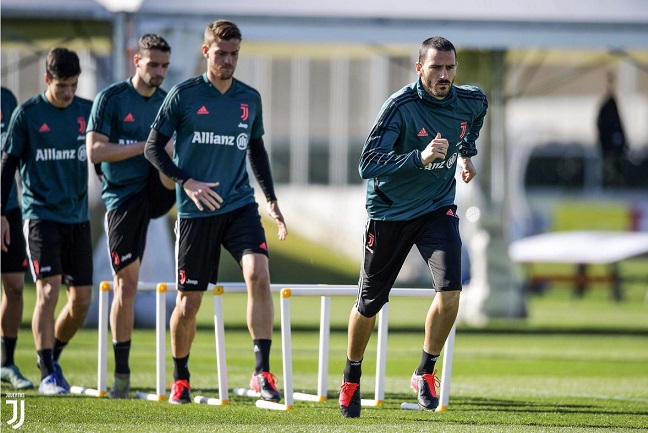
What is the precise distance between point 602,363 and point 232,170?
236 inches

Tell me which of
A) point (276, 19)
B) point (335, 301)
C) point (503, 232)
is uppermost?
point (276, 19)

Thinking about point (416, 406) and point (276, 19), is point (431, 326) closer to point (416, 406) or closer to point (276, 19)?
point (416, 406)

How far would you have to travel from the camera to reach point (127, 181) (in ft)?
30.4

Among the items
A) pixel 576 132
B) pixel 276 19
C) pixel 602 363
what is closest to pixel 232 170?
pixel 602 363

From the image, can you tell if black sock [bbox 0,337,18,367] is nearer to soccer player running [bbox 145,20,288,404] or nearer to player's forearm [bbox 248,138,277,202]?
soccer player running [bbox 145,20,288,404]

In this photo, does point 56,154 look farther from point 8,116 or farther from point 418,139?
point 418,139

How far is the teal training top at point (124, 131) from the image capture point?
919 cm

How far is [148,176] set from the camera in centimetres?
934

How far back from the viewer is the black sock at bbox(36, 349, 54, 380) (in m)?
9.41

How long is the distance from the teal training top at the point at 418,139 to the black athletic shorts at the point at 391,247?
0.06 m

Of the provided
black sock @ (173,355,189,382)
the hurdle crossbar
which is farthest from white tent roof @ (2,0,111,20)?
the hurdle crossbar

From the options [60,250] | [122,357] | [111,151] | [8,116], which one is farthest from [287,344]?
[8,116]

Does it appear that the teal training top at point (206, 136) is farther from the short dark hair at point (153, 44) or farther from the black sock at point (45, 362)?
the black sock at point (45, 362)

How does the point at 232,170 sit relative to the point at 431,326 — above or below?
above
